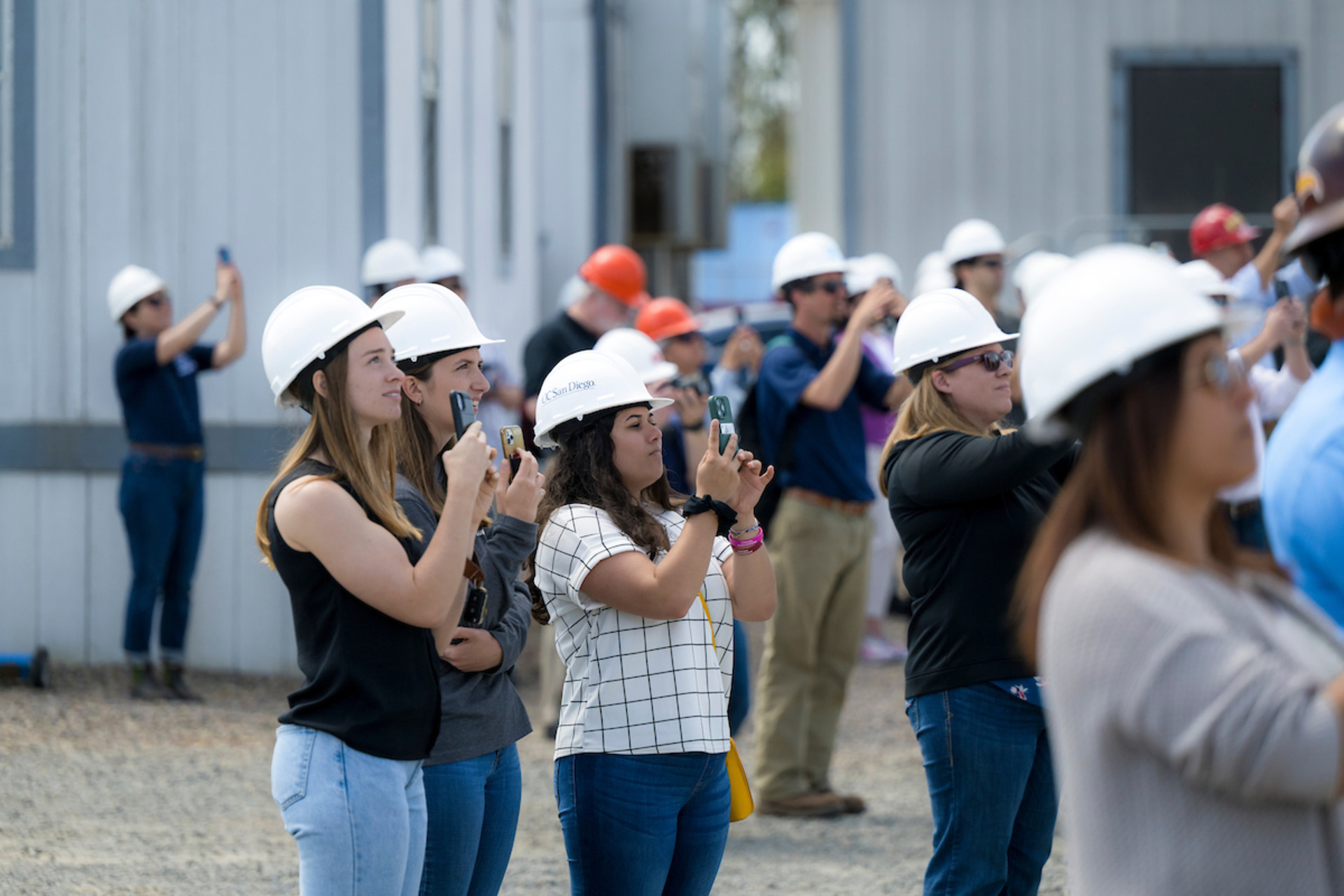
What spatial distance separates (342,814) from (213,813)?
11.9ft

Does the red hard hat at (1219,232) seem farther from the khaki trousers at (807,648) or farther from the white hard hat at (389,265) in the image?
the white hard hat at (389,265)

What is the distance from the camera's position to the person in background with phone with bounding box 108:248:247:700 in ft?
25.4

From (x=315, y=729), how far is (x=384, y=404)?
0.65 metres

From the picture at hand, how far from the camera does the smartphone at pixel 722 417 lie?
3344 mm

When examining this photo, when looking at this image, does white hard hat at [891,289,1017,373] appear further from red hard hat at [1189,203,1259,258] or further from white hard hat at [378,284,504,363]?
red hard hat at [1189,203,1259,258]

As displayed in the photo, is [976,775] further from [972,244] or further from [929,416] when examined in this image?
[972,244]

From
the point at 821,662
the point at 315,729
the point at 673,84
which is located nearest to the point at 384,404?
the point at 315,729

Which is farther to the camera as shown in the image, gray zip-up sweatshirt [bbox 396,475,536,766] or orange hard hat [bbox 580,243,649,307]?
orange hard hat [bbox 580,243,649,307]

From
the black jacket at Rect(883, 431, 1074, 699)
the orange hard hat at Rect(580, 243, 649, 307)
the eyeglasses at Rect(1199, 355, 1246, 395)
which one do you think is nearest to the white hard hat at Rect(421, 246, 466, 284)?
the orange hard hat at Rect(580, 243, 649, 307)

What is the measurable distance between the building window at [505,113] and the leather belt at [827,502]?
6.76 metres

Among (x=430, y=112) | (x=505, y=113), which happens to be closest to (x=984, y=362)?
(x=430, y=112)

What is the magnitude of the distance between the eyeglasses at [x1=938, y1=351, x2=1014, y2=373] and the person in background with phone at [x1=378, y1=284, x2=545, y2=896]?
117cm

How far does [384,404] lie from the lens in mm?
2979

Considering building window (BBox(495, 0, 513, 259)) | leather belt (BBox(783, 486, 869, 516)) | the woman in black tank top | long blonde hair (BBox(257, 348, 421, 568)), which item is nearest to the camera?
the woman in black tank top
